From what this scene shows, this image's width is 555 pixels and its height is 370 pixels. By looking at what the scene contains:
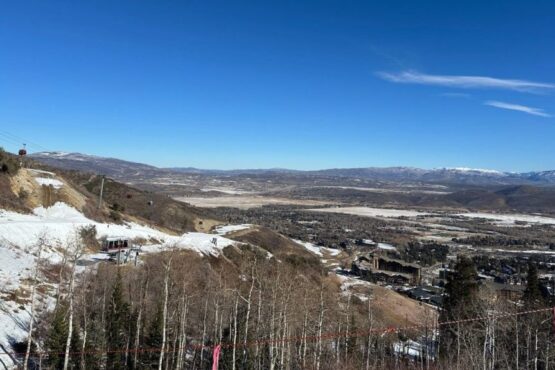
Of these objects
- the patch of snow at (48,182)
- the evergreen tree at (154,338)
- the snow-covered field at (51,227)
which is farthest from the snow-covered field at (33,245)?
the evergreen tree at (154,338)

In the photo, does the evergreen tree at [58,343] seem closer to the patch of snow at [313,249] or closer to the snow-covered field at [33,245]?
the snow-covered field at [33,245]

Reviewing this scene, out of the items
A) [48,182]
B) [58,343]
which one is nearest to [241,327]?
[58,343]

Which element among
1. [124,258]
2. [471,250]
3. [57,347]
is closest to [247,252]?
[124,258]

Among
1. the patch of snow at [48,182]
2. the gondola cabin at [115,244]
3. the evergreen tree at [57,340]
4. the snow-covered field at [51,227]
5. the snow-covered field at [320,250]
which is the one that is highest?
the patch of snow at [48,182]

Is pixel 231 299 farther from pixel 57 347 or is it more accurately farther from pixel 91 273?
pixel 57 347

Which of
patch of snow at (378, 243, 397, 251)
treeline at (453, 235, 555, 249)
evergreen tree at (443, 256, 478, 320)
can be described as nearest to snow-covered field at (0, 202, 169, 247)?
evergreen tree at (443, 256, 478, 320)

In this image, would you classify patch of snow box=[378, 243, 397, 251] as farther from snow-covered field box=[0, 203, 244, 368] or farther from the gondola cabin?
the gondola cabin

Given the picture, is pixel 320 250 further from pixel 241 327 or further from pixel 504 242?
pixel 504 242
